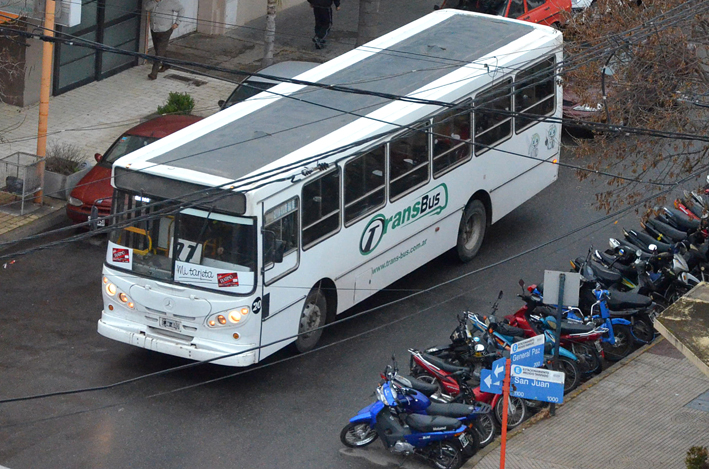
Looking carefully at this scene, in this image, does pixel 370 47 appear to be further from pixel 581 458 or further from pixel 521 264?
pixel 581 458

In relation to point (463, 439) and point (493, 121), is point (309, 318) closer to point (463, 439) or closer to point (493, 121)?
point (463, 439)

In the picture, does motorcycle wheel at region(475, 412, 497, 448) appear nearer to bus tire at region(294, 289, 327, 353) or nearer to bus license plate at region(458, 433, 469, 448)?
bus license plate at region(458, 433, 469, 448)

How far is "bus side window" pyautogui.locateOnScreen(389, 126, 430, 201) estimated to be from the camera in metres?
14.0

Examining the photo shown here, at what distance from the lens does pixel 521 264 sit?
53.1 ft

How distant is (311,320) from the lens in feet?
43.0

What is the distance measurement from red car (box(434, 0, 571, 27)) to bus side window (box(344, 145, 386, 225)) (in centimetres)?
1107

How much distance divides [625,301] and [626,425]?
2168 mm

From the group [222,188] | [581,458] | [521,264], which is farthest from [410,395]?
[521,264]

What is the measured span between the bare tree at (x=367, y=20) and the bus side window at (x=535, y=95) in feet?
26.1

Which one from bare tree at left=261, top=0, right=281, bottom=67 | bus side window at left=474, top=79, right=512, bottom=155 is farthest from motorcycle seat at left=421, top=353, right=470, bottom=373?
bare tree at left=261, top=0, right=281, bottom=67

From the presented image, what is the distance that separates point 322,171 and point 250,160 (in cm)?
97

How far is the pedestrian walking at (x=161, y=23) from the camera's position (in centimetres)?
2278

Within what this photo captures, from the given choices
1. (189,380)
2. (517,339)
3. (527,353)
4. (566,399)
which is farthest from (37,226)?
(527,353)

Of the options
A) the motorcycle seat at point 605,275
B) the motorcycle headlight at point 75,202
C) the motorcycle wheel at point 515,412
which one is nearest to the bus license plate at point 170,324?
the motorcycle wheel at point 515,412
